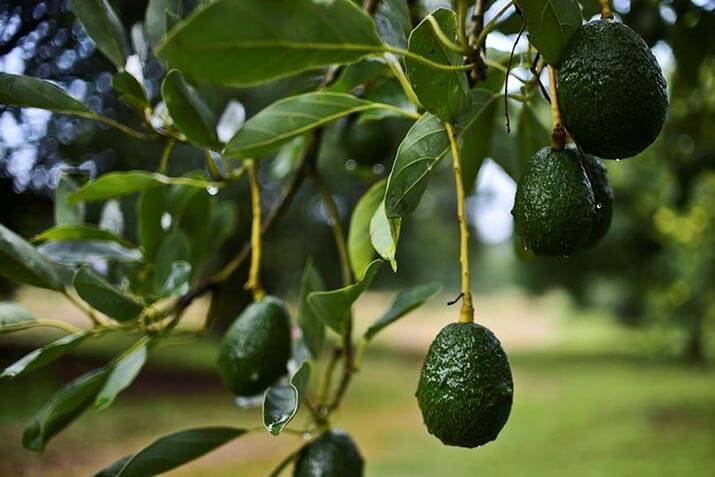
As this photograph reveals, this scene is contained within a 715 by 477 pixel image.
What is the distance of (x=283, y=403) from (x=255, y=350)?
11cm

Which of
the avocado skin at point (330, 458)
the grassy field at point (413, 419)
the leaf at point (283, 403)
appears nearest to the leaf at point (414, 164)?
the leaf at point (283, 403)

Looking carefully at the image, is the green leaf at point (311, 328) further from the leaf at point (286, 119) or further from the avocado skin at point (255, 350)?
the leaf at point (286, 119)

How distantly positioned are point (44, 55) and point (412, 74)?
65cm

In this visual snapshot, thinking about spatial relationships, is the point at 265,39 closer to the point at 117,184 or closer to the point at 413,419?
the point at 117,184

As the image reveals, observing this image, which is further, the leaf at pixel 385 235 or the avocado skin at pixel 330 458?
the avocado skin at pixel 330 458

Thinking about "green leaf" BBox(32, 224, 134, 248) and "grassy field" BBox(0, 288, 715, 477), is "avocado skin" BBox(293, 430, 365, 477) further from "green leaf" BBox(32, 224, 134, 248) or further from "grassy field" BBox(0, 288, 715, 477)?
"grassy field" BBox(0, 288, 715, 477)

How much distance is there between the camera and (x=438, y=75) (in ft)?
1.10

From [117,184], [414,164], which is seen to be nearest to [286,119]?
[414,164]

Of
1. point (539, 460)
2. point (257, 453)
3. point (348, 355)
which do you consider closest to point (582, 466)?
point (539, 460)

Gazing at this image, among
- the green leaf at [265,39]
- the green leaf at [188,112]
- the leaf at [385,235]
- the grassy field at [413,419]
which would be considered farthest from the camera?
the grassy field at [413,419]

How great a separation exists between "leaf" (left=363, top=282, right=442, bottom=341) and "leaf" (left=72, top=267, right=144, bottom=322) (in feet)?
0.55

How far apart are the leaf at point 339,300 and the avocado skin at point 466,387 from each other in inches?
2.0

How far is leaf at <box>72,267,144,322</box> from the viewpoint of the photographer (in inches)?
18.6

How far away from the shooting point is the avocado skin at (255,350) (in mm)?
492
